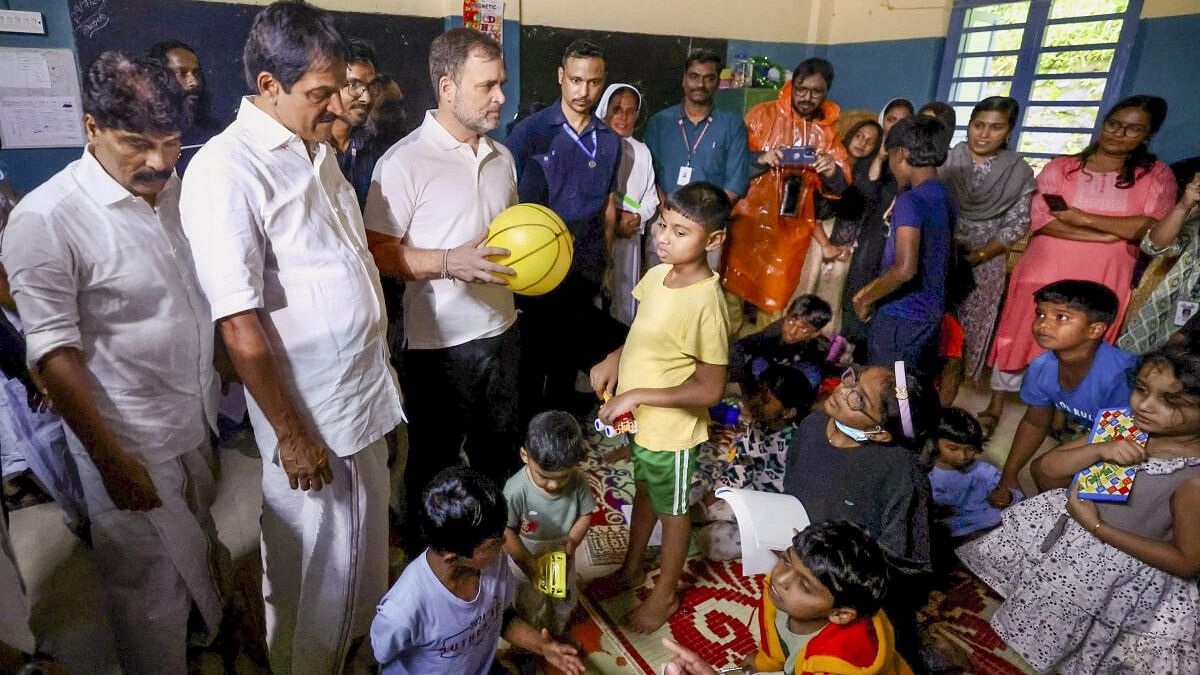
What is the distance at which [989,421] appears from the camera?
4008 mm

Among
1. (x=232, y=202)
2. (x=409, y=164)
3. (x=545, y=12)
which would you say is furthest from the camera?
(x=545, y=12)

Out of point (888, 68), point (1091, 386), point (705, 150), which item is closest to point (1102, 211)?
point (1091, 386)

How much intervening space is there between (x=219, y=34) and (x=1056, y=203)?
15.5ft

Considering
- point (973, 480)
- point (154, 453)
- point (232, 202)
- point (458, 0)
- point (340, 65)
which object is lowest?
point (973, 480)

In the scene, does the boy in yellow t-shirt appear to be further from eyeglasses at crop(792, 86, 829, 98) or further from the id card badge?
the id card badge

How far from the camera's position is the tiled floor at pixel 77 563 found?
2230mm

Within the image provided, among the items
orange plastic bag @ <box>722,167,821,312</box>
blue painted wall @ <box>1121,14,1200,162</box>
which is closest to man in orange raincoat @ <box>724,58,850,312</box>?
orange plastic bag @ <box>722,167,821,312</box>

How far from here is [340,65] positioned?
1.65 metres

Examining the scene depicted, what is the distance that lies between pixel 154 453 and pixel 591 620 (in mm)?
1539

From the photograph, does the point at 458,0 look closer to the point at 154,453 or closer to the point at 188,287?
the point at 188,287

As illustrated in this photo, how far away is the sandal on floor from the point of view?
3959 mm

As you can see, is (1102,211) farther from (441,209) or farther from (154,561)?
(154,561)

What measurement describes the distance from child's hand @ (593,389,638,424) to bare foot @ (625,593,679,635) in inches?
29.4

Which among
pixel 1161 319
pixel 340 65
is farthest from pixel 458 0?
pixel 1161 319
